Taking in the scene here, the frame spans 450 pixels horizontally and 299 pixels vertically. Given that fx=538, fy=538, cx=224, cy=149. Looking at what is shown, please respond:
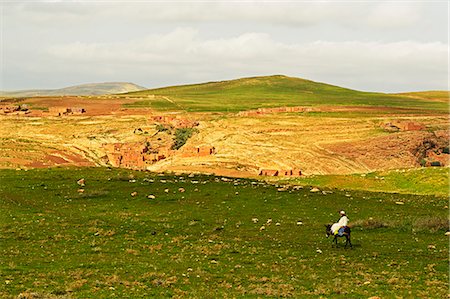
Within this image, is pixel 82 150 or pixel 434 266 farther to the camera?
pixel 82 150

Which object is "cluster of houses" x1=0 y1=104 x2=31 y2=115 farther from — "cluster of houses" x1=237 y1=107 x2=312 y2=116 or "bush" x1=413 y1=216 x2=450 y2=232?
"bush" x1=413 y1=216 x2=450 y2=232

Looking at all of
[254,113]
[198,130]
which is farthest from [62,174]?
[254,113]

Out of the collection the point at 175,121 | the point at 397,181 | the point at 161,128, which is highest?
the point at 175,121

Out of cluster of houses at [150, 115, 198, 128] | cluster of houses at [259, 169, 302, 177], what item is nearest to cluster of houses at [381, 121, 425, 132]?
cluster of houses at [259, 169, 302, 177]

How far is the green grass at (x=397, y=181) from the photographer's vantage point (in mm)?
55812

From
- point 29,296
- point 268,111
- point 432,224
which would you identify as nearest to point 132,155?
point 268,111

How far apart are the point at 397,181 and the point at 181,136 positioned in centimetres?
5357

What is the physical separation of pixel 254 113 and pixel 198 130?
2795 cm

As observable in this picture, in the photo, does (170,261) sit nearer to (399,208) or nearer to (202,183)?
(399,208)

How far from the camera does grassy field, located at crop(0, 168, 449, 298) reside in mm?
21344

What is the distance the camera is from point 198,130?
109 m

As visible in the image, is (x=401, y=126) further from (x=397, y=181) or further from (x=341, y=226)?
(x=341, y=226)

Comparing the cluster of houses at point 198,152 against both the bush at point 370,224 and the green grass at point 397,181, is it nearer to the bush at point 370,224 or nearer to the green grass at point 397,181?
the green grass at point 397,181

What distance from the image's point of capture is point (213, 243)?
29500mm
